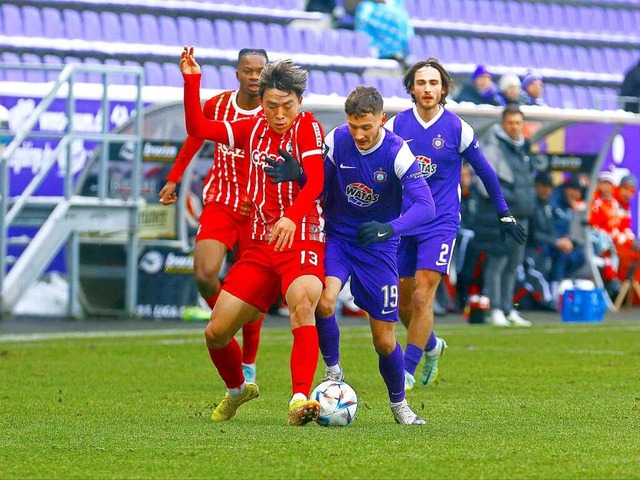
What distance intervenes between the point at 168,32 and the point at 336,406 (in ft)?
53.2

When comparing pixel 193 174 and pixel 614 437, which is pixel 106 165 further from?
pixel 614 437

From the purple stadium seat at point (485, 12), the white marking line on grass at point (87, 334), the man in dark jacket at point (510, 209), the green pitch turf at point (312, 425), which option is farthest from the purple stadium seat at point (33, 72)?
the purple stadium seat at point (485, 12)

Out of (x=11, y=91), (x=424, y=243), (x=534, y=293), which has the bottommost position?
(x=534, y=293)

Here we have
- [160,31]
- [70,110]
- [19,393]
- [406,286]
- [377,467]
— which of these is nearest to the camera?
[377,467]

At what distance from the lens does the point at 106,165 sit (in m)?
16.1

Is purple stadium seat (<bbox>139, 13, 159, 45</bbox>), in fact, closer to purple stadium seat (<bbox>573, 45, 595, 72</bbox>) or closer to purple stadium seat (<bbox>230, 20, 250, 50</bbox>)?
purple stadium seat (<bbox>230, 20, 250, 50</bbox>)

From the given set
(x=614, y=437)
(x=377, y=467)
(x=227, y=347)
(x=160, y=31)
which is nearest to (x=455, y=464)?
(x=377, y=467)

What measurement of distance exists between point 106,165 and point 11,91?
1.76 m

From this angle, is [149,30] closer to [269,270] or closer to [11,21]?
[11,21]

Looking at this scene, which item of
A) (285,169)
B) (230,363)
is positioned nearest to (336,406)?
(230,363)

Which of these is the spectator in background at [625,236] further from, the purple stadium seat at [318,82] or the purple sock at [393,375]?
the purple sock at [393,375]

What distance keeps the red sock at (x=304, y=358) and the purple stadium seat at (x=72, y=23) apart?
15.1 meters

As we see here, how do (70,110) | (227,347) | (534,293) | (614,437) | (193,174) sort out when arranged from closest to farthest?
(614,437) → (227,347) → (70,110) → (193,174) → (534,293)

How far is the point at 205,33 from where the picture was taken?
23.4 metres
